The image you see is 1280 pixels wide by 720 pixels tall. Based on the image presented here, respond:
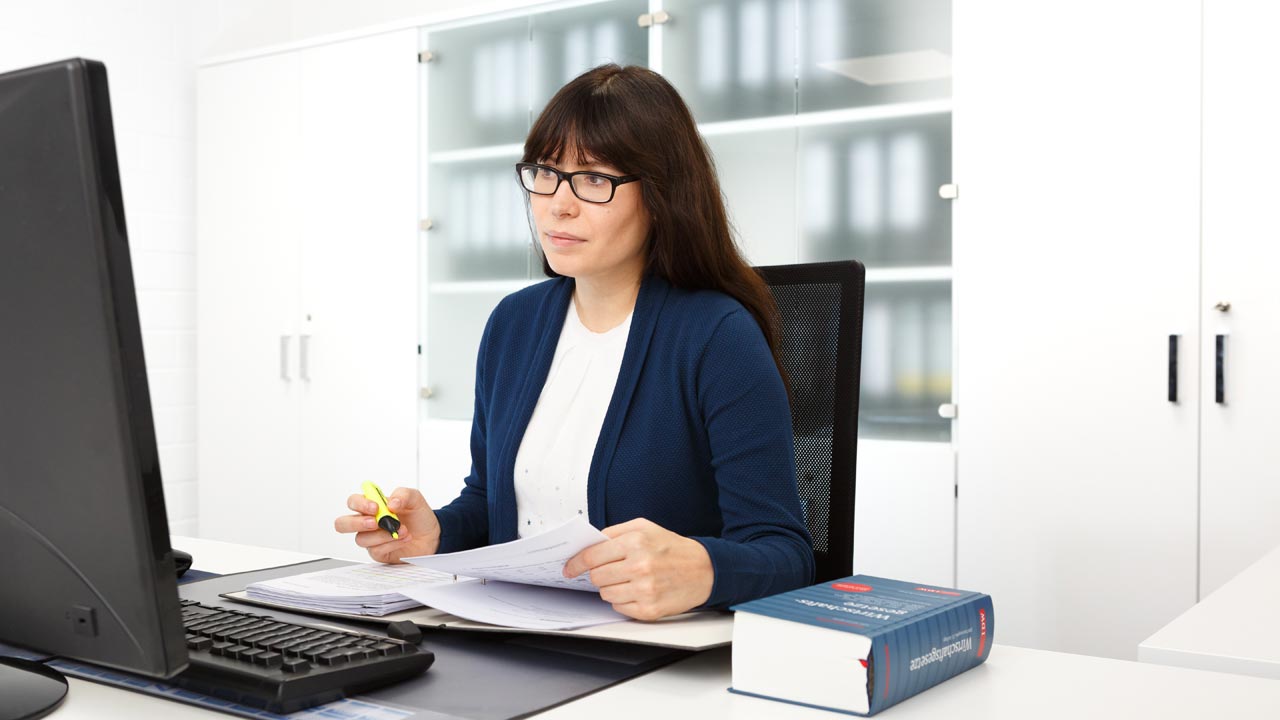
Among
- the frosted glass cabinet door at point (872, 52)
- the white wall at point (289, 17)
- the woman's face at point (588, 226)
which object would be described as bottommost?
the woman's face at point (588, 226)

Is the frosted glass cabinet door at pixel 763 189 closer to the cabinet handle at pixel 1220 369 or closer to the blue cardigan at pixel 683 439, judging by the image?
the cabinet handle at pixel 1220 369

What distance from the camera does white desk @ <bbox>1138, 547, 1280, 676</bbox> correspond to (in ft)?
3.08

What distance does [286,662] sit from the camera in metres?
0.79

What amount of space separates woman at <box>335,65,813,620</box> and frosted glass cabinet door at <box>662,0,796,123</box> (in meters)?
1.43

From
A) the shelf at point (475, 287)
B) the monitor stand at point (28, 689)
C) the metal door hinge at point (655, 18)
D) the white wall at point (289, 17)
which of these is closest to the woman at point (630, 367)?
the monitor stand at point (28, 689)

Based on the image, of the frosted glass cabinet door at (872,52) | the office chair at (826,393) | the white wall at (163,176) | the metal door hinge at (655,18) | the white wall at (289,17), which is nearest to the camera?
the office chair at (826,393)

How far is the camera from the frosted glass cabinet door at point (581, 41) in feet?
9.73

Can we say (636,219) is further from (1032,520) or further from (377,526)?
(1032,520)

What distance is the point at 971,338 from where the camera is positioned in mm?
2473

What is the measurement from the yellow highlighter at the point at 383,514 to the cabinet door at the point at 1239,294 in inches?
67.3

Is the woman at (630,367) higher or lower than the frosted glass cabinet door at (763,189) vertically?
lower

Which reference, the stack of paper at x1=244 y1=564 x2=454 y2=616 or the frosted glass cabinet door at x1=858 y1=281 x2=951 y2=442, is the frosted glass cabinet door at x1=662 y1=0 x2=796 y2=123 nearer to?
the frosted glass cabinet door at x1=858 y1=281 x2=951 y2=442

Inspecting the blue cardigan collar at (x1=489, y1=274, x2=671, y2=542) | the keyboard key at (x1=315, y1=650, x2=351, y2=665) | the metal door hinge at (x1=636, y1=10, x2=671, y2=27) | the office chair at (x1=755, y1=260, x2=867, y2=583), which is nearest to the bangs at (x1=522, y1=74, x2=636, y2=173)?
the blue cardigan collar at (x1=489, y1=274, x2=671, y2=542)

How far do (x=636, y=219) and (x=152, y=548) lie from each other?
2.72 feet
